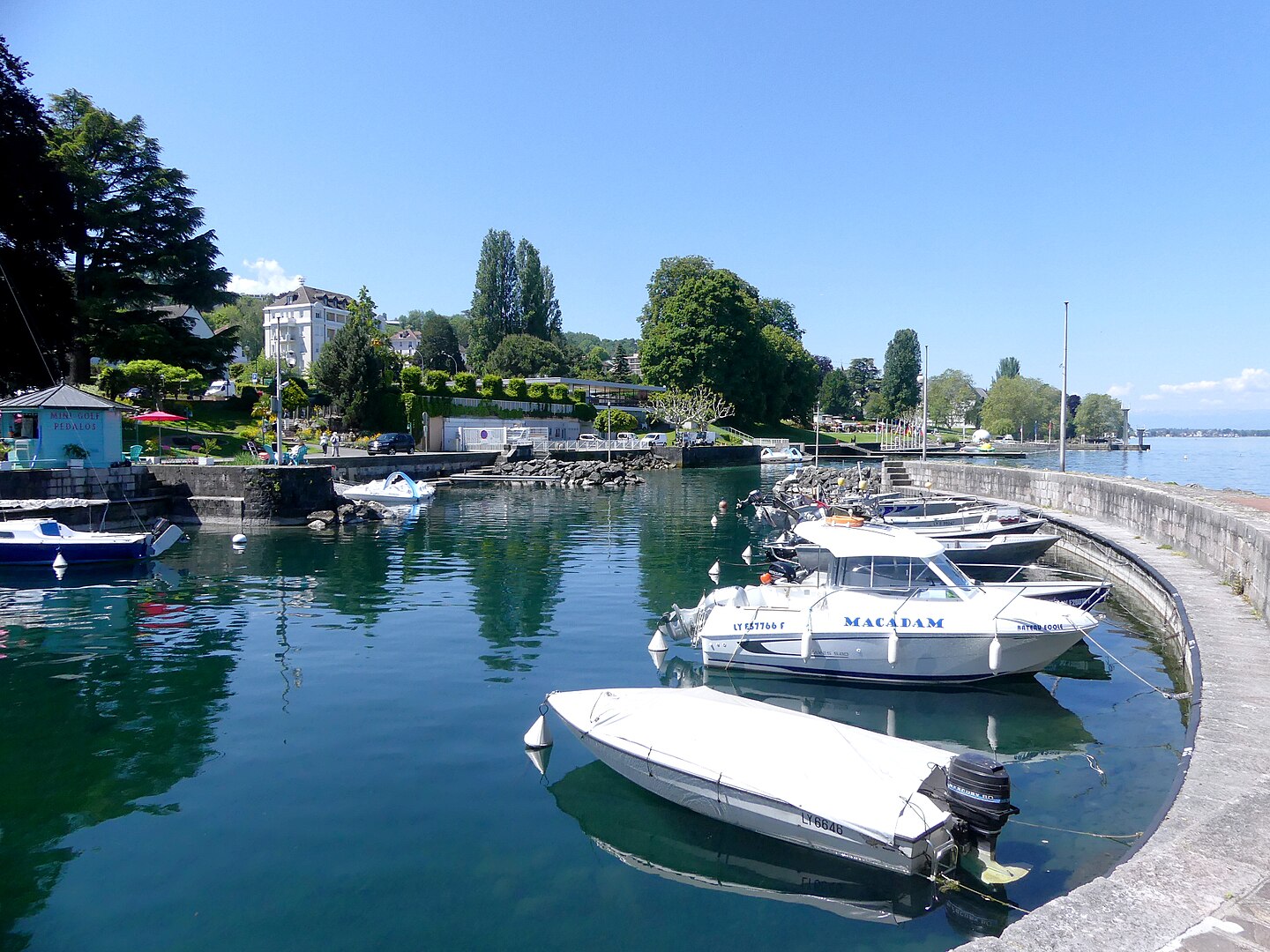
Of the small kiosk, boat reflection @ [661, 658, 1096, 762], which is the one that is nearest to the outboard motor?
boat reflection @ [661, 658, 1096, 762]

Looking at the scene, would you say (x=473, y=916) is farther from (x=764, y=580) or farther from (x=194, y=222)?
(x=194, y=222)

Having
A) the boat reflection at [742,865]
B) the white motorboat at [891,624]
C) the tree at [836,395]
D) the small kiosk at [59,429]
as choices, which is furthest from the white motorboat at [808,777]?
the tree at [836,395]

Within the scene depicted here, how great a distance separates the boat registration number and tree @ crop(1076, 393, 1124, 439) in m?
190

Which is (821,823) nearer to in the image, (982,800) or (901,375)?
(982,800)

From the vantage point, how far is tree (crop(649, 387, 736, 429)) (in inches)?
3531

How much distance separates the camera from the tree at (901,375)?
136m

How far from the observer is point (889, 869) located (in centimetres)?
801

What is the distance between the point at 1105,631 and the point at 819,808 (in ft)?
A: 41.9

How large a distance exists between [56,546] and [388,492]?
19215mm

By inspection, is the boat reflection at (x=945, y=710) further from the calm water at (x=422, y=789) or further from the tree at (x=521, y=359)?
the tree at (x=521, y=359)

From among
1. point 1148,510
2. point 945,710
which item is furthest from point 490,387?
point 945,710

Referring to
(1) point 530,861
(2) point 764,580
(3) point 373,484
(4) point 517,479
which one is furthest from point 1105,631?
(4) point 517,479

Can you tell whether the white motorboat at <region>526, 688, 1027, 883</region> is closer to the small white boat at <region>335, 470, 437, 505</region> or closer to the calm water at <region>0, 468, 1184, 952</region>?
the calm water at <region>0, 468, 1184, 952</region>

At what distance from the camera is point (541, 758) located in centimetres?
1101
